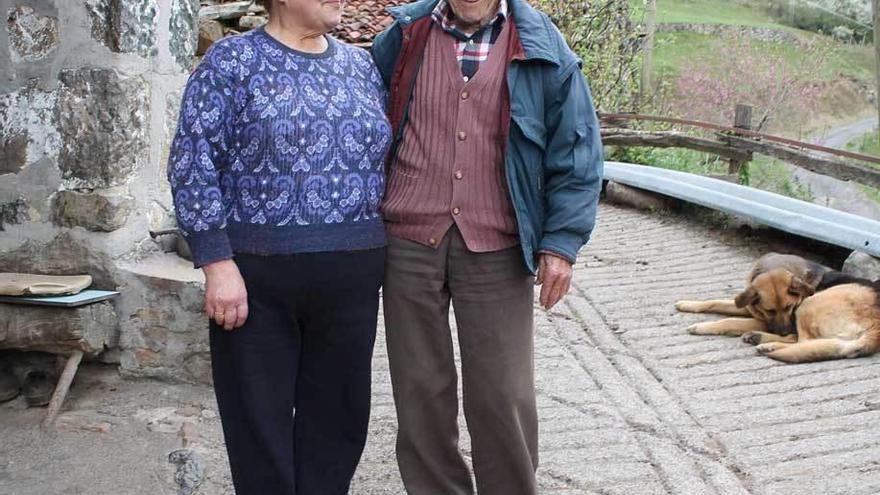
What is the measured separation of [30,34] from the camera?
12.0 ft

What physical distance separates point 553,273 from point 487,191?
301mm

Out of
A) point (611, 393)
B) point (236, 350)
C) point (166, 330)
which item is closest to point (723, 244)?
point (611, 393)

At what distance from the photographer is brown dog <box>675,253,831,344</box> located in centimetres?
522

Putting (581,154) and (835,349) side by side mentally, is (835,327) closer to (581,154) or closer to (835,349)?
(835,349)

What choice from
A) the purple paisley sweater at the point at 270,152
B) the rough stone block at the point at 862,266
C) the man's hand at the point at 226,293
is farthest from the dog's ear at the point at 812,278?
the man's hand at the point at 226,293

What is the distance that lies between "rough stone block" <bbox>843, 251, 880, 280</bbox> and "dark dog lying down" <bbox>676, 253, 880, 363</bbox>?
493mm

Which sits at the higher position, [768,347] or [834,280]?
[834,280]

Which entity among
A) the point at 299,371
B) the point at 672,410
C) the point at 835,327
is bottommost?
the point at 672,410

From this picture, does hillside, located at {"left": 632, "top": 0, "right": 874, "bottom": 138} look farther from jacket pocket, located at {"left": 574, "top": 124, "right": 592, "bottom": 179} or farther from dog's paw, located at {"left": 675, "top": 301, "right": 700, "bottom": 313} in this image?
jacket pocket, located at {"left": 574, "top": 124, "right": 592, "bottom": 179}

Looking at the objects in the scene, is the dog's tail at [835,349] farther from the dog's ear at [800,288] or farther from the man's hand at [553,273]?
the man's hand at [553,273]

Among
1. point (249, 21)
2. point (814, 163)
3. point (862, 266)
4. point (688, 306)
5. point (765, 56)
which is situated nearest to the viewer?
point (688, 306)

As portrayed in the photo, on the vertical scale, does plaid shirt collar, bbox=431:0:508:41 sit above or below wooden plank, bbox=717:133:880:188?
above

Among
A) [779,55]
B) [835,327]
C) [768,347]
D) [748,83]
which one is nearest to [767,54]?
[779,55]

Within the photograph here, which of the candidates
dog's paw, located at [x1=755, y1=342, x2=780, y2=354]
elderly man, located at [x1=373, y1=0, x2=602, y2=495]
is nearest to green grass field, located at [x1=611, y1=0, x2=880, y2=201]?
dog's paw, located at [x1=755, y1=342, x2=780, y2=354]
